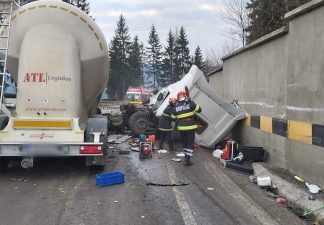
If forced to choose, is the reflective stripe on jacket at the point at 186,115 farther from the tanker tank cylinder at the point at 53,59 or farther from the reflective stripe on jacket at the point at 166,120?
the tanker tank cylinder at the point at 53,59

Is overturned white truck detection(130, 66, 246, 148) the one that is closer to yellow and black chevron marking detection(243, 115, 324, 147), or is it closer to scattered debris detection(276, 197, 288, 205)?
yellow and black chevron marking detection(243, 115, 324, 147)

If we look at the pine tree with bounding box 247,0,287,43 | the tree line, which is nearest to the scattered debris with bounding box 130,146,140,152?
the pine tree with bounding box 247,0,287,43

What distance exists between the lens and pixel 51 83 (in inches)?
338

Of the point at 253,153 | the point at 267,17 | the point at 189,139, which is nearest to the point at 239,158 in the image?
the point at 253,153

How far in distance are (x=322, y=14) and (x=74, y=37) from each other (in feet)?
15.2

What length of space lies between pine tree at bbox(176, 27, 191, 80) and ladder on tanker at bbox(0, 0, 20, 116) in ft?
227

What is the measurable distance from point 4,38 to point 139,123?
7400 mm

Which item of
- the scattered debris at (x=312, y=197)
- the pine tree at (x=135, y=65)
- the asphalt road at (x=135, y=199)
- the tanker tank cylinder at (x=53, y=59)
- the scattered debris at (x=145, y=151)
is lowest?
the asphalt road at (x=135, y=199)

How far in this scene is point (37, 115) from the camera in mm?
8508

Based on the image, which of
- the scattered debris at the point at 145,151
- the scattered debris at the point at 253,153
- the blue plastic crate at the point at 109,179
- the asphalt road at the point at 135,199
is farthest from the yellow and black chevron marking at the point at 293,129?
the blue plastic crate at the point at 109,179

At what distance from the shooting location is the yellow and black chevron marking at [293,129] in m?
6.94

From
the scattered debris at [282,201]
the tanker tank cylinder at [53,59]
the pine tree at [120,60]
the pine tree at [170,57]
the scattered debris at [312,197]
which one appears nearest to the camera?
the scattered debris at [312,197]

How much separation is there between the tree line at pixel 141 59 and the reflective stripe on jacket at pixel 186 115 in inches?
2546

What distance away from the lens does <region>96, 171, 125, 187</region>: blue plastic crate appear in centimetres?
782
